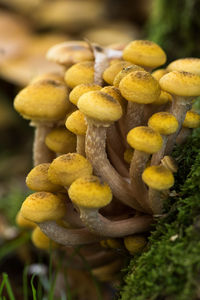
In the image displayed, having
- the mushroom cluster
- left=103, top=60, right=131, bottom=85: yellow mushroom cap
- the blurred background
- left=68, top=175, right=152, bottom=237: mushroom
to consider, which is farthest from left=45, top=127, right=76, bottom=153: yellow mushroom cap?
the blurred background

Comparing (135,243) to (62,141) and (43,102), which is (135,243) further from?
(43,102)

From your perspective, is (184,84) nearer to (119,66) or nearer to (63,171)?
(119,66)

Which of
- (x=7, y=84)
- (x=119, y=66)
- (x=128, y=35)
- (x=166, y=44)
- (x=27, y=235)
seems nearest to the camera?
(x=119, y=66)

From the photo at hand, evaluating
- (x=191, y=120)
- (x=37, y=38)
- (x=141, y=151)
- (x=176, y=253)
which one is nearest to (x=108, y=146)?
(x=141, y=151)

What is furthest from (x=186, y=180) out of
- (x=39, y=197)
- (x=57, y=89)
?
(x=57, y=89)

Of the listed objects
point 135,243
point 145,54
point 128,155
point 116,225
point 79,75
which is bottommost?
point 135,243

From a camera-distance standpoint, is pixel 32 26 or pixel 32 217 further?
pixel 32 26
